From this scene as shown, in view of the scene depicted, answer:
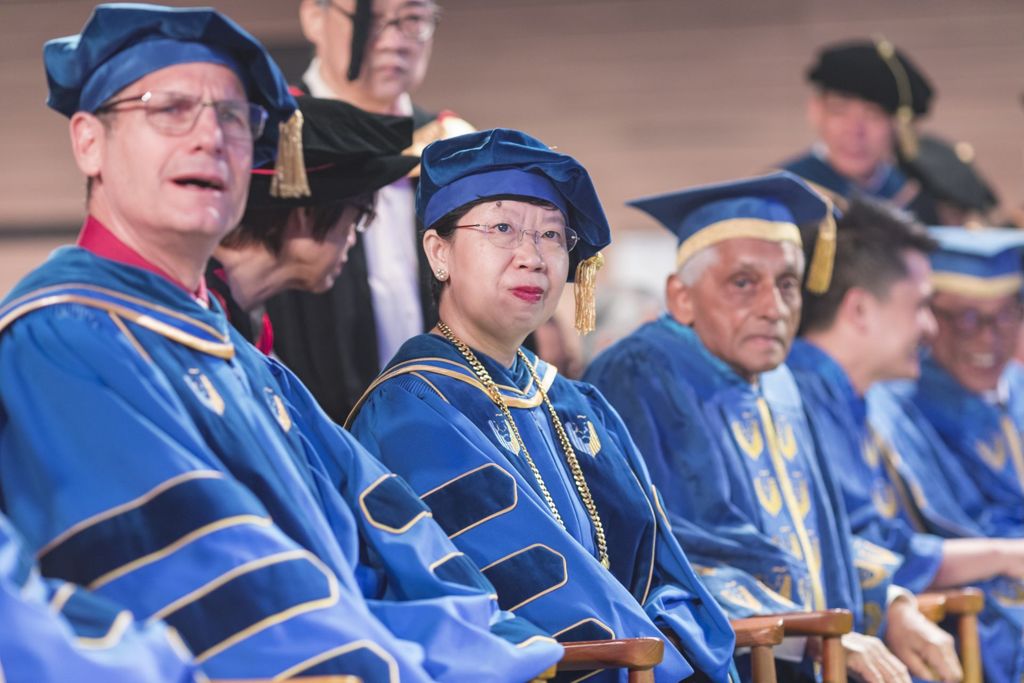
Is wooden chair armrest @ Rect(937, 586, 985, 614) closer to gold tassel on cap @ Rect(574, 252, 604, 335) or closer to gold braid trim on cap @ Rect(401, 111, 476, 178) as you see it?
gold tassel on cap @ Rect(574, 252, 604, 335)

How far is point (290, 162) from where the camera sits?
2.51 meters

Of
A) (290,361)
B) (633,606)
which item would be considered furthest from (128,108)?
(290,361)

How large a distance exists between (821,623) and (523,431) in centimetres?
75

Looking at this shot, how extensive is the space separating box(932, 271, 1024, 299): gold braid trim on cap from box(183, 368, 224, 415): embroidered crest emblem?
3.11m

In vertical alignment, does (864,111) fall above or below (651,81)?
below

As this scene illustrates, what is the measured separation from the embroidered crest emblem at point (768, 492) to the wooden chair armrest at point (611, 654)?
1.01 meters

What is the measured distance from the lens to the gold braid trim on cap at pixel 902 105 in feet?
17.6

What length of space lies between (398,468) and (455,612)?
0.40 m

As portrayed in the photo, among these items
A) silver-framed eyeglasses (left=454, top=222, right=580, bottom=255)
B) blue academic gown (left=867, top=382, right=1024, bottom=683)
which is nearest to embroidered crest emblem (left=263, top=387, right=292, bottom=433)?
silver-framed eyeglasses (left=454, top=222, right=580, bottom=255)

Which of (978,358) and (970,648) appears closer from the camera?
(970,648)

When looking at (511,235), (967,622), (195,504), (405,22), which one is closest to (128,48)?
(195,504)

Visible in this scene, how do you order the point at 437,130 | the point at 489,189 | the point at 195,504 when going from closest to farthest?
1. the point at 195,504
2. the point at 489,189
3. the point at 437,130

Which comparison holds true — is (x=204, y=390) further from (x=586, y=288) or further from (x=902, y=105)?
(x=902, y=105)

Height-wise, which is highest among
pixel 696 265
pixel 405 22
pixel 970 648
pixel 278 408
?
pixel 405 22
